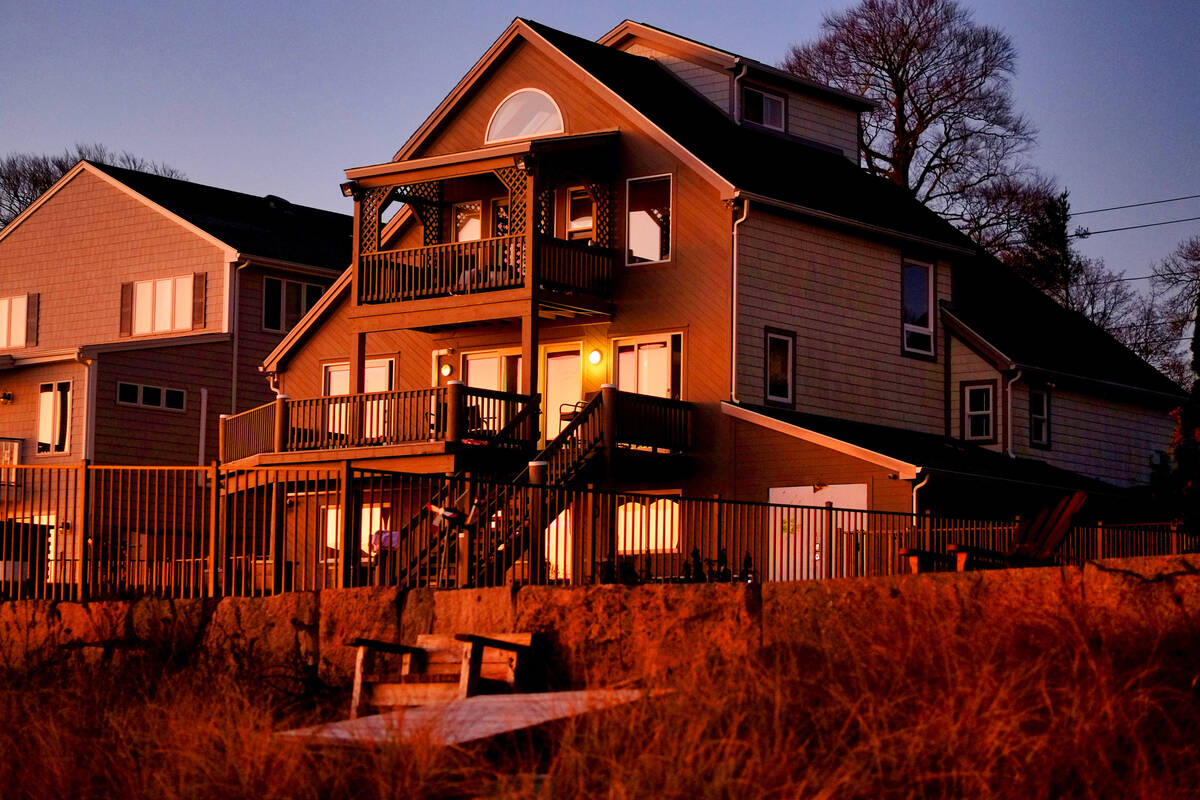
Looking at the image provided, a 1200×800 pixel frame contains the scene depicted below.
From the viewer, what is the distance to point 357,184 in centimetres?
3141

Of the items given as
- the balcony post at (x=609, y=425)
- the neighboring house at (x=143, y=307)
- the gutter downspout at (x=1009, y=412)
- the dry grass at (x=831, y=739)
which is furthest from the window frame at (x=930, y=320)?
the dry grass at (x=831, y=739)

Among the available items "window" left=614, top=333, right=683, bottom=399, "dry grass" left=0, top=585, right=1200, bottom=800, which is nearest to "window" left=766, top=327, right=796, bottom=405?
"window" left=614, top=333, right=683, bottom=399

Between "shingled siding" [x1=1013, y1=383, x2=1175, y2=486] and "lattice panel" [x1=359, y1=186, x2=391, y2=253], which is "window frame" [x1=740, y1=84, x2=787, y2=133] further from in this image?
"lattice panel" [x1=359, y1=186, x2=391, y2=253]

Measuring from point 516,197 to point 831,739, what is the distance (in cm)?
2072

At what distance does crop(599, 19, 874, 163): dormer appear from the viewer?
112 feet

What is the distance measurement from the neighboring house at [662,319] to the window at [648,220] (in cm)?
4

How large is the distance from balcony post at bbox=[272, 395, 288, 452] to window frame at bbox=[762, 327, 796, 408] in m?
7.84

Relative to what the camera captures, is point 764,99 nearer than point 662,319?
No

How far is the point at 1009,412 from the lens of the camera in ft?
109

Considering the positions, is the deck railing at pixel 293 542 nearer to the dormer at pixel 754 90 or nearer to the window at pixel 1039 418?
the window at pixel 1039 418

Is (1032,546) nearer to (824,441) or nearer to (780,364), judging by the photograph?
(824,441)

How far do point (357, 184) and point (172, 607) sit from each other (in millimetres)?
16556

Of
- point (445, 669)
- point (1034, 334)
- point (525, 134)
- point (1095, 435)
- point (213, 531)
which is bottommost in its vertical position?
point (445, 669)

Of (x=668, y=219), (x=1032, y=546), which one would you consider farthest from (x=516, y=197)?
(x=1032, y=546)
